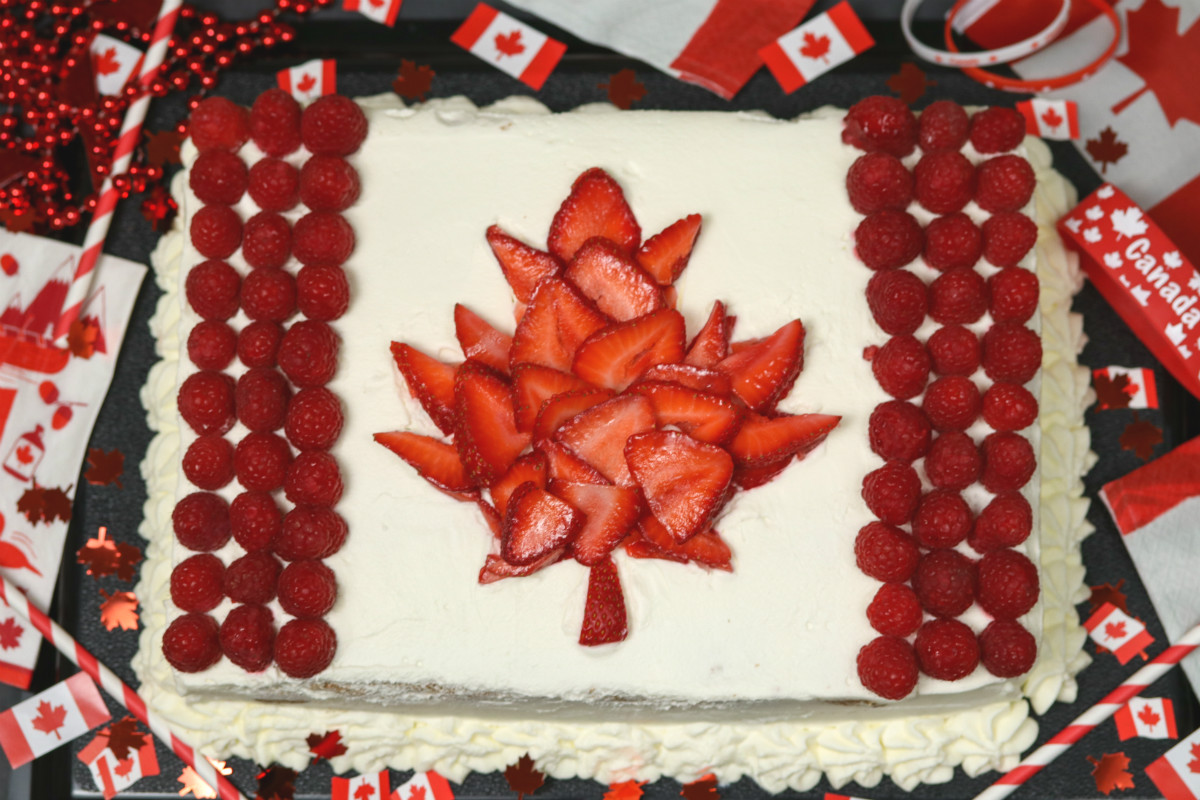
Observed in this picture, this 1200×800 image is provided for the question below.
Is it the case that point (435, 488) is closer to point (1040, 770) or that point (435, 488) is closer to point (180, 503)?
point (180, 503)

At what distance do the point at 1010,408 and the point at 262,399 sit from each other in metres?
1.39

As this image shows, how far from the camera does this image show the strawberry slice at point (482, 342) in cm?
181

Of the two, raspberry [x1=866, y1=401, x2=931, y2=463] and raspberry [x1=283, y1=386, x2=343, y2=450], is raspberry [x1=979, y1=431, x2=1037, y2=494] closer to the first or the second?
raspberry [x1=866, y1=401, x2=931, y2=463]

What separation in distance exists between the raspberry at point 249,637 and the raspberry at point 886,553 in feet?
3.61

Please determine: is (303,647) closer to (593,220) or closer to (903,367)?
(593,220)

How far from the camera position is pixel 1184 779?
203 cm

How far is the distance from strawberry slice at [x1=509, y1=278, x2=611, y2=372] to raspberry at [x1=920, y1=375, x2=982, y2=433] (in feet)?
2.05

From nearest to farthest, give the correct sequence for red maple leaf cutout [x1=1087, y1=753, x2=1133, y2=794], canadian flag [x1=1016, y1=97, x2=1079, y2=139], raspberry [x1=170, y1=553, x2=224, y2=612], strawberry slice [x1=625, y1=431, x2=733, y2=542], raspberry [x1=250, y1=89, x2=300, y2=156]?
strawberry slice [x1=625, y1=431, x2=733, y2=542], raspberry [x1=170, y1=553, x2=224, y2=612], raspberry [x1=250, y1=89, x2=300, y2=156], red maple leaf cutout [x1=1087, y1=753, x2=1133, y2=794], canadian flag [x1=1016, y1=97, x2=1079, y2=139]

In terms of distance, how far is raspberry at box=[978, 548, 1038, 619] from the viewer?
1697 mm

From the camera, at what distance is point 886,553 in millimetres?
1708

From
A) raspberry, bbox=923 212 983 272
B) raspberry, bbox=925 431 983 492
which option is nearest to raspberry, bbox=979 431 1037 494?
raspberry, bbox=925 431 983 492

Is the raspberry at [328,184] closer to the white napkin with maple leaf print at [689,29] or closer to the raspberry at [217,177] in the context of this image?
the raspberry at [217,177]

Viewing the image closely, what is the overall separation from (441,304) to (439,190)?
0.76ft

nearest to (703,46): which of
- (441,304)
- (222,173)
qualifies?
(441,304)
